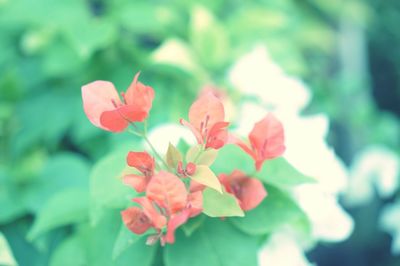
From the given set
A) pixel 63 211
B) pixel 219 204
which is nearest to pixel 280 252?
pixel 219 204

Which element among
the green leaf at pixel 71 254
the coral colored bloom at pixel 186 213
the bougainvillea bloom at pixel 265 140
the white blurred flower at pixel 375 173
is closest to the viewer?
the coral colored bloom at pixel 186 213

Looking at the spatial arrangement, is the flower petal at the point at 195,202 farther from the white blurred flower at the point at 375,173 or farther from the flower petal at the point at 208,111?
the white blurred flower at the point at 375,173

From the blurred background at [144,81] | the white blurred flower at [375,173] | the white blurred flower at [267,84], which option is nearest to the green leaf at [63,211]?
the blurred background at [144,81]

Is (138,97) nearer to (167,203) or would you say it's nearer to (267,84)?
(167,203)

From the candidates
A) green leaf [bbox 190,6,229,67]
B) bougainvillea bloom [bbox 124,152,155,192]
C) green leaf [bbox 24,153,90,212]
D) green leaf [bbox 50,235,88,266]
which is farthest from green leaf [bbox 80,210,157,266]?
green leaf [bbox 190,6,229,67]

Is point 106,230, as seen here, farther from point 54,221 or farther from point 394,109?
point 394,109

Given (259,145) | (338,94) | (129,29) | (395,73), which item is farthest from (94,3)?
(395,73)
